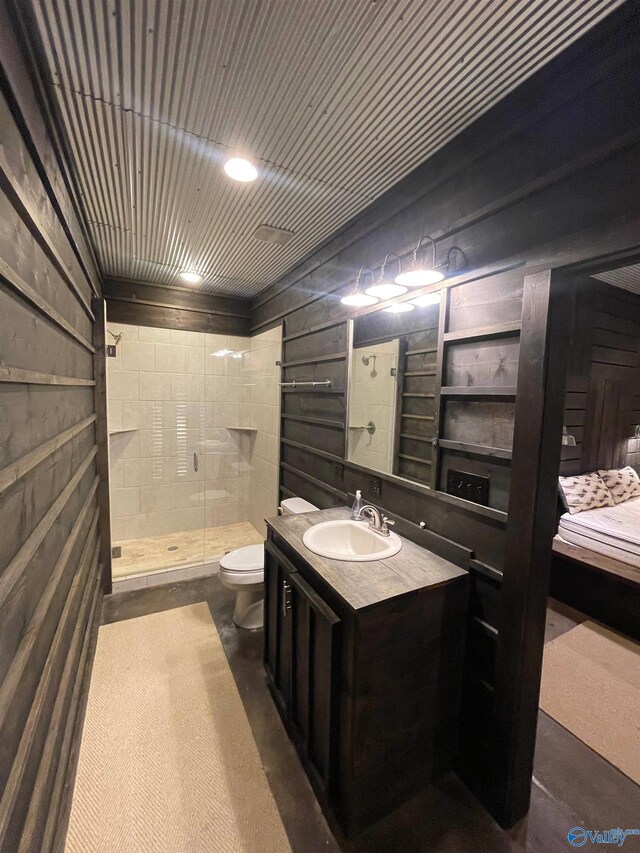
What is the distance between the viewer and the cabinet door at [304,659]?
1282 millimetres

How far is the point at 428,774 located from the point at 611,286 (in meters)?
4.15

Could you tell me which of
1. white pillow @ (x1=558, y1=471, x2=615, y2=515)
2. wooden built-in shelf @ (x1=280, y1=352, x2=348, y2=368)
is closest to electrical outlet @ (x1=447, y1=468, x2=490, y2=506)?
wooden built-in shelf @ (x1=280, y1=352, x2=348, y2=368)

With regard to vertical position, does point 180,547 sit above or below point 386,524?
below

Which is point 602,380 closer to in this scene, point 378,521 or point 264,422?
point 378,521

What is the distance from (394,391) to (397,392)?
24 mm

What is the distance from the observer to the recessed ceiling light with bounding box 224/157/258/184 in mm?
1563

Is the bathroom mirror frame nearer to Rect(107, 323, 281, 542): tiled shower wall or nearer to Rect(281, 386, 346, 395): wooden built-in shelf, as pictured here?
Rect(281, 386, 346, 395): wooden built-in shelf

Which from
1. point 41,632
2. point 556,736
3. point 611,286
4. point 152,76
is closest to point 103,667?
point 41,632

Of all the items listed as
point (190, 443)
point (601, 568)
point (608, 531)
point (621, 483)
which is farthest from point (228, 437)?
point (621, 483)

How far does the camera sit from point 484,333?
52.6 inches

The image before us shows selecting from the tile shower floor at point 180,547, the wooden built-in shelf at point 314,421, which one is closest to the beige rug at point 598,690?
the wooden built-in shelf at point 314,421

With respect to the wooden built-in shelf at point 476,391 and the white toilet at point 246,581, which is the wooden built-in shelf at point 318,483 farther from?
the wooden built-in shelf at point 476,391

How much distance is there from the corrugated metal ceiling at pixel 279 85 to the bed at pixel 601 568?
282 cm

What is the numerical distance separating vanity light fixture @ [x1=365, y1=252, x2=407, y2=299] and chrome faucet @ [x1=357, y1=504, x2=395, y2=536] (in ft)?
3.71
